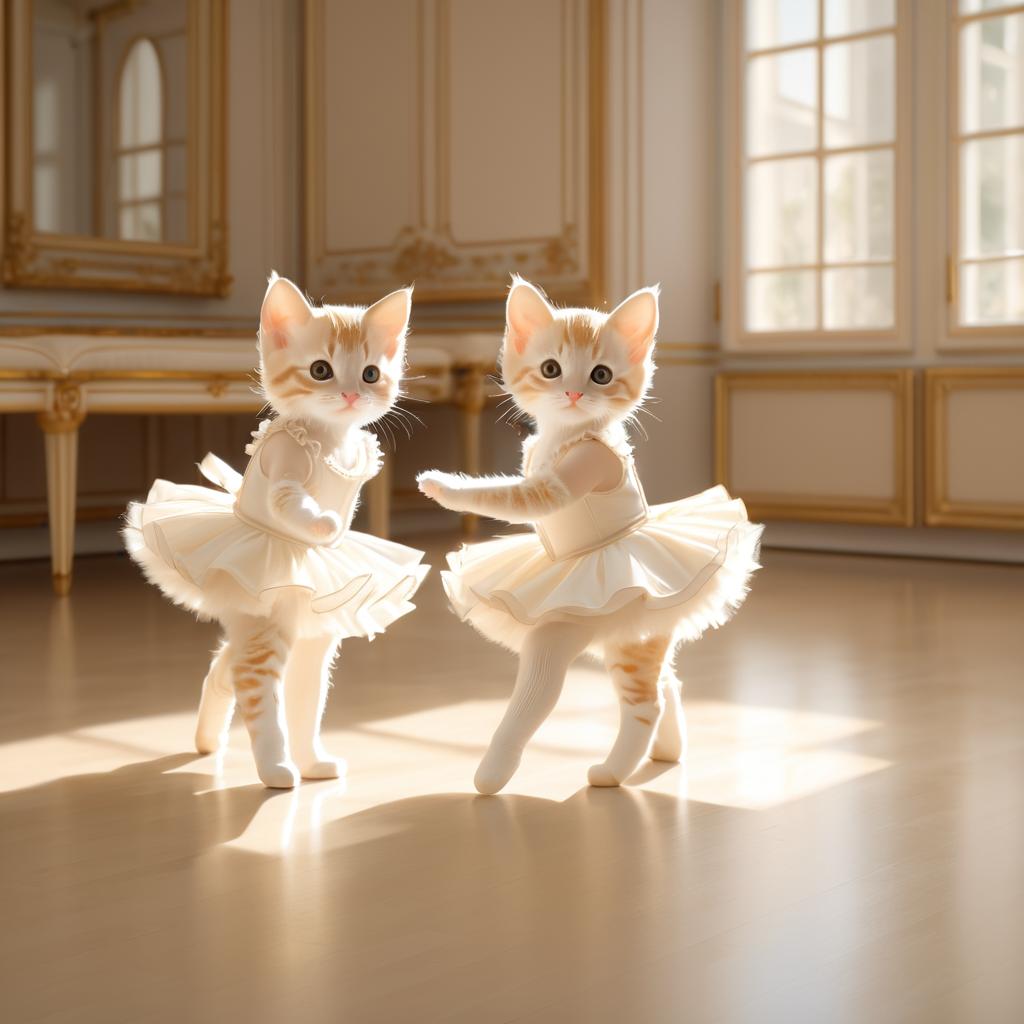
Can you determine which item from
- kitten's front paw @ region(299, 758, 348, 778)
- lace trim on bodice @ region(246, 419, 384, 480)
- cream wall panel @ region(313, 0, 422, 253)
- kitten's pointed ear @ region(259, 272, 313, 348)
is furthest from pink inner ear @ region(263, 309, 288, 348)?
cream wall panel @ region(313, 0, 422, 253)

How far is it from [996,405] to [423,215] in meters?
2.29

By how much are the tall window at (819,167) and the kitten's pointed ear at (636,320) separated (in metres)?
3.27

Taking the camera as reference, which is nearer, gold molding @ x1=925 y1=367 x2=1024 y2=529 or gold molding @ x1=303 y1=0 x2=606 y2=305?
gold molding @ x1=925 y1=367 x2=1024 y2=529

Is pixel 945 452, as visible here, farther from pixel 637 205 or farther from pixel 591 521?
pixel 591 521

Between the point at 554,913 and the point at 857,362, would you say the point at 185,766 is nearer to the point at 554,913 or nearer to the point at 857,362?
the point at 554,913

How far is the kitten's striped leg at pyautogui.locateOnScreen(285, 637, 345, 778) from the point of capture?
2.03 m

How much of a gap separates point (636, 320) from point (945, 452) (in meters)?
3.17

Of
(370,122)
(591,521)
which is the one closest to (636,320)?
(591,521)

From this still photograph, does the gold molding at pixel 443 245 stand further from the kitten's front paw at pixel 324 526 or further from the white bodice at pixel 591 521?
the kitten's front paw at pixel 324 526

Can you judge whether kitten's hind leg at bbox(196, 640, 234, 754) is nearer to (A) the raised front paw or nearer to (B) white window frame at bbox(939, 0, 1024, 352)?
(A) the raised front paw

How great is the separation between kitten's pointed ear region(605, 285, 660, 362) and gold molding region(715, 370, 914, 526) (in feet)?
10.4

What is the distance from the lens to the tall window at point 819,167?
5.12 metres

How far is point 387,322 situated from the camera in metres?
2.03

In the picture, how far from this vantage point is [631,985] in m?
1.26
